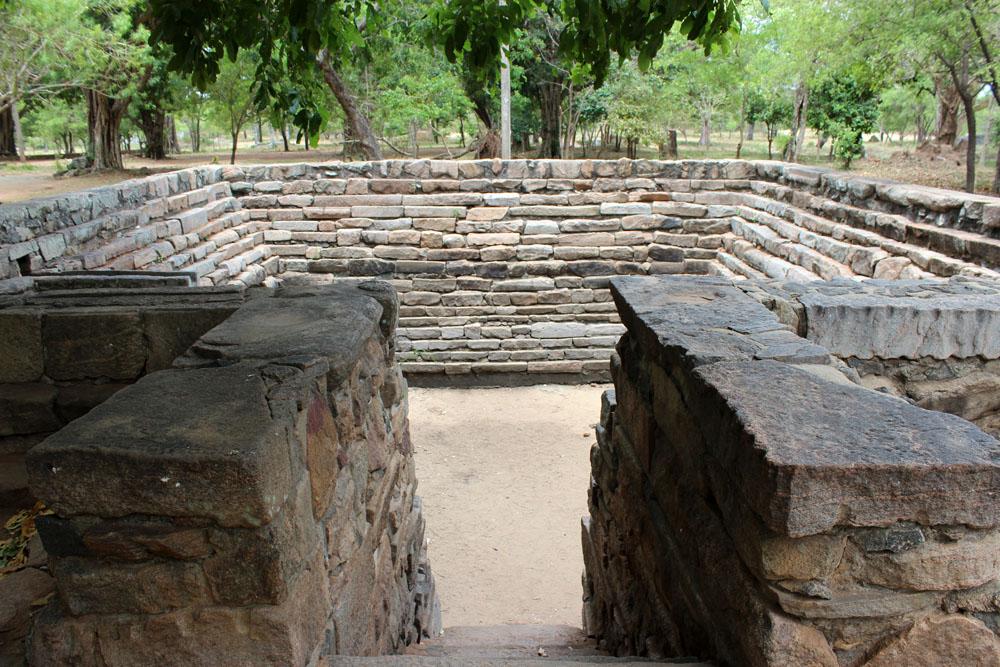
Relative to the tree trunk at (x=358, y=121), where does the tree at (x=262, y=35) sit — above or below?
below

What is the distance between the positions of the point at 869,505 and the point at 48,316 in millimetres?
2919

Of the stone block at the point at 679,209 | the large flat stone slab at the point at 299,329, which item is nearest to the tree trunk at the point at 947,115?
the stone block at the point at 679,209

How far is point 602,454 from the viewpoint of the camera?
150 inches

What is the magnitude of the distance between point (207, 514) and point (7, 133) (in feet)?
81.8

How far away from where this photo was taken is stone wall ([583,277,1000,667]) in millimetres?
1438

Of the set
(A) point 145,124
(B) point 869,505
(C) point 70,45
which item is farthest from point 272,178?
(A) point 145,124

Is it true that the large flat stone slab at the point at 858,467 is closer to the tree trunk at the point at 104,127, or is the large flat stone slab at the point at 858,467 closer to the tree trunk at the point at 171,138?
the tree trunk at the point at 104,127

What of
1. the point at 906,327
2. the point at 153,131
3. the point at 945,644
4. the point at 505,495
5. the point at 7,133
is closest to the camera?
the point at 945,644

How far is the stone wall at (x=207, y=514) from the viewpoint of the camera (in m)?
1.43

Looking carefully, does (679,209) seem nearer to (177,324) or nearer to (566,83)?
(177,324)

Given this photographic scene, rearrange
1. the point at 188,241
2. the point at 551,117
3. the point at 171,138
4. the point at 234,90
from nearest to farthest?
the point at 188,241 → the point at 234,90 → the point at 551,117 → the point at 171,138

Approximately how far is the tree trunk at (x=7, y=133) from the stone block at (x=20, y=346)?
886 inches

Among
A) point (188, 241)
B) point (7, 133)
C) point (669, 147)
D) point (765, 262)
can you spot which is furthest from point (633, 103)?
point (7, 133)

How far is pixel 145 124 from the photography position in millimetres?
17969
